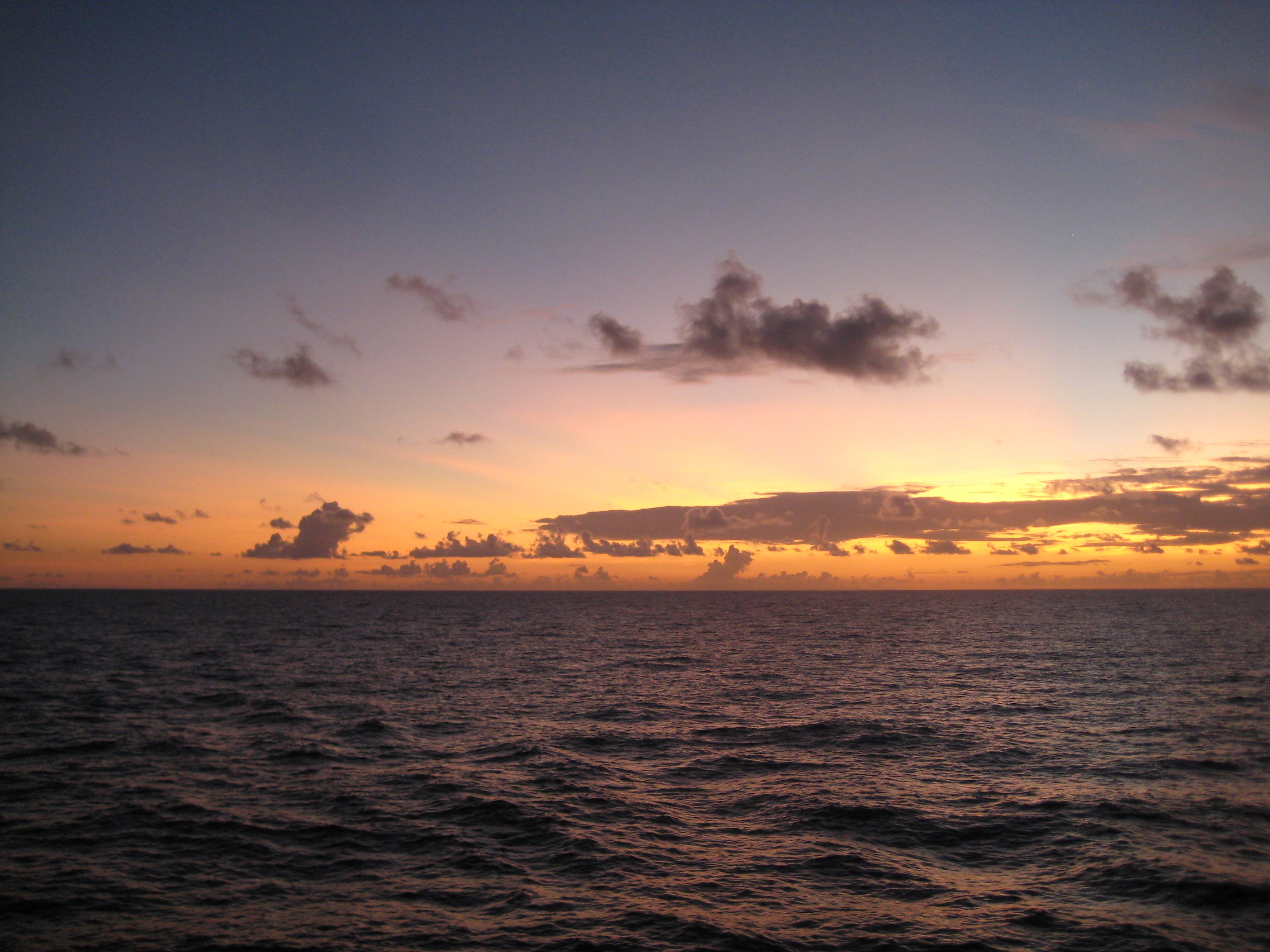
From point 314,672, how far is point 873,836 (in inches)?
2095

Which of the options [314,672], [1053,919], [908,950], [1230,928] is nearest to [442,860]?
[908,950]

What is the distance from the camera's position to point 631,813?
26.4m

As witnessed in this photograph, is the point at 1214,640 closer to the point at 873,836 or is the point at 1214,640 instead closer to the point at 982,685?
the point at 982,685

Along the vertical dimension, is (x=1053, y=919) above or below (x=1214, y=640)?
above

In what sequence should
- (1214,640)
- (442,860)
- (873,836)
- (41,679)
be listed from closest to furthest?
(442,860) < (873,836) < (41,679) < (1214,640)

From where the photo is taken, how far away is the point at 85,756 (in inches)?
1273

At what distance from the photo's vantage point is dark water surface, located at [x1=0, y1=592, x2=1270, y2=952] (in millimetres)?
18250

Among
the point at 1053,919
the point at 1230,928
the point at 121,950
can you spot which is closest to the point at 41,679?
the point at 121,950

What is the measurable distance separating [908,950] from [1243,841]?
14043 millimetres

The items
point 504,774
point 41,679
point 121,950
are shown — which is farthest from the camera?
point 41,679

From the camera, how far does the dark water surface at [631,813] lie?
18250 millimetres

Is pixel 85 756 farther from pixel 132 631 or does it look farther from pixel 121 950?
pixel 132 631

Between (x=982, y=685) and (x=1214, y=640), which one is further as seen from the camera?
(x=1214, y=640)

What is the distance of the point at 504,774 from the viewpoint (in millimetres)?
30969
